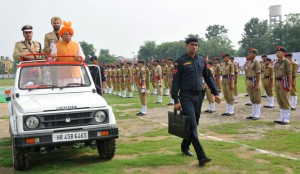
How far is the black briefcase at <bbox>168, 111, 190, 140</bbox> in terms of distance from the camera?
21.5 ft

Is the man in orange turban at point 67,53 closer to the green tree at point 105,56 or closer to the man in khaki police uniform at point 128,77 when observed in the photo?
the man in khaki police uniform at point 128,77

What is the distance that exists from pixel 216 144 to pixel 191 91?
191 cm

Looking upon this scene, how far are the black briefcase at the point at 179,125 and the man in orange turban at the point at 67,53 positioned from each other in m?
2.17

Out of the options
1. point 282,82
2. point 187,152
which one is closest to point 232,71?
point 282,82

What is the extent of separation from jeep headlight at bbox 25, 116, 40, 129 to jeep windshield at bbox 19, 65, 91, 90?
1.23 meters

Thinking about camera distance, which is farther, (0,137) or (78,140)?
(0,137)

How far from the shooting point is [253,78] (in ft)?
41.2

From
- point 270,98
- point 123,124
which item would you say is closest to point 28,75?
point 123,124

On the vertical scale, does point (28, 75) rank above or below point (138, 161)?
above

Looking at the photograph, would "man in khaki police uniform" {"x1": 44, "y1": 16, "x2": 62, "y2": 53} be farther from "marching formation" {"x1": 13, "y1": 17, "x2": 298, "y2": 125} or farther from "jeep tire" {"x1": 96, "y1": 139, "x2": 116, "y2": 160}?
"jeep tire" {"x1": 96, "y1": 139, "x2": 116, "y2": 160}

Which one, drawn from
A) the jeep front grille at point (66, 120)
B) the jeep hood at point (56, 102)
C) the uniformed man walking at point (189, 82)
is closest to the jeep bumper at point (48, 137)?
the jeep front grille at point (66, 120)

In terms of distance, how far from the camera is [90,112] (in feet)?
22.1

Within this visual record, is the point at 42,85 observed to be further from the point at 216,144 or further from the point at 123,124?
the point at 123,124

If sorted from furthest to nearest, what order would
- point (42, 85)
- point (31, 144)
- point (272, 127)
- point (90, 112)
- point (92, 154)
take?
point (272, 127) → point (92, 154) → point (42, 85) → point (90, 112) → point (31, 144)
